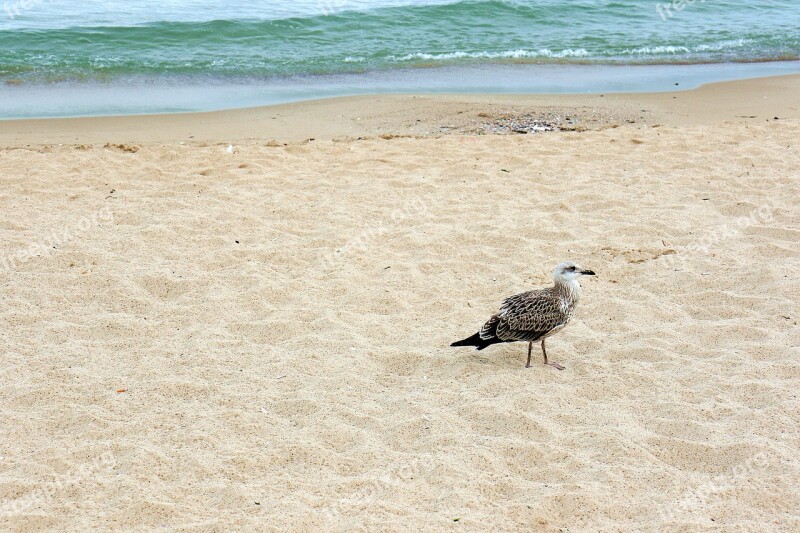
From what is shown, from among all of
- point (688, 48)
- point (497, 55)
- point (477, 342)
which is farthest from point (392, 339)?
point (688, 48)

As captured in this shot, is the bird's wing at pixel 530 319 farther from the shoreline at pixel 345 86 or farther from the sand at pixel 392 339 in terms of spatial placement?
the shoreline at pixel 345 86

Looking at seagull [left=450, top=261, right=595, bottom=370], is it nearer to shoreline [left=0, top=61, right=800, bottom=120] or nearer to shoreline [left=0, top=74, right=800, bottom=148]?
shoreline [left=0, top=74, right=800, bottom=148]

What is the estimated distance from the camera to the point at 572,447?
4.69 metres

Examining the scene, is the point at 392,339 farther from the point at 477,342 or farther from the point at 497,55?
the point at 497,55

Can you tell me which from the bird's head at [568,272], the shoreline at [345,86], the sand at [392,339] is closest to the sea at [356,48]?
the shoreline at [345,86]

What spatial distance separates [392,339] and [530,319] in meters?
1.08

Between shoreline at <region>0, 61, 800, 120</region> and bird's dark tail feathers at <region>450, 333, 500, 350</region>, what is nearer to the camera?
bird's dark tail feathers at <region>450, 333, 500, 350</region>

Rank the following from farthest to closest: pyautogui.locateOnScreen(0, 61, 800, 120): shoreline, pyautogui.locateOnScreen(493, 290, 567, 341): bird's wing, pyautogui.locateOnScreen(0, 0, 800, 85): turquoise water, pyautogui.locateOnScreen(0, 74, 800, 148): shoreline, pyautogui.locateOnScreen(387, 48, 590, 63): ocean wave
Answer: pyautogui.locateOnScreen(387, 48, 590, 63): ocean wave
pyautogui.locateOnScreen(0, 0, 800, 85): turquoise water
pyautogui.locateOnScreen(0, 61, 800, 120): shoreline
pyautogui.locateOnScreen(0, 74, 800, 148): shoreline
pyautogui.locateOnScreen(493, 290, 567, 341): bird's wing

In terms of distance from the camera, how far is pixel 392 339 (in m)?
5.99

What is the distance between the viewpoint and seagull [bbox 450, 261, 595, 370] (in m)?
5.48

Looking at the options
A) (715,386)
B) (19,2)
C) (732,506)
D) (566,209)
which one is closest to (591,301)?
(715,386)

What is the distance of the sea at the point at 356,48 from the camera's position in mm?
14148

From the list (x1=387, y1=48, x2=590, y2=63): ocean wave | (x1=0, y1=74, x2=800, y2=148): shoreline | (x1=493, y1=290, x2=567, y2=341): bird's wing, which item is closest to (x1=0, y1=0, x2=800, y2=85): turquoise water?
(x1=387, y1=48, x2=590, y2=63): ocean wave

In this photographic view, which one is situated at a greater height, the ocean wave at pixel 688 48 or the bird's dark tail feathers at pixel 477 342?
the ocean wave at pixel 688 48
